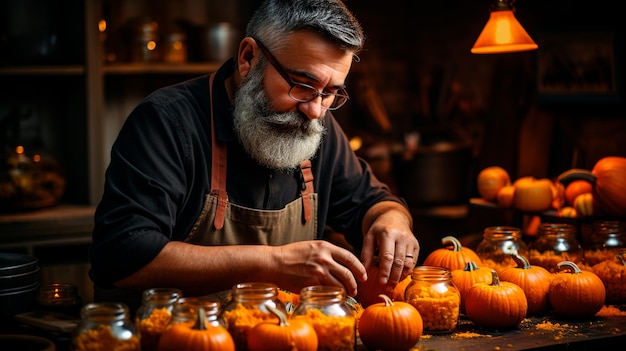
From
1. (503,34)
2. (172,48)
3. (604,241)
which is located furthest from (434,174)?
(604,241)

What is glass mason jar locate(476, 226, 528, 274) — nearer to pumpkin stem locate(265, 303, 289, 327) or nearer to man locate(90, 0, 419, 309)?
man locate(90, 0, 419, 309)

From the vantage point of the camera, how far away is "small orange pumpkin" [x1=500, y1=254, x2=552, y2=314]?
100 inches

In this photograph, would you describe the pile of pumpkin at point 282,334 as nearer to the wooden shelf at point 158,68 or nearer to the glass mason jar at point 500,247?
the glass mason jar at point 500,247

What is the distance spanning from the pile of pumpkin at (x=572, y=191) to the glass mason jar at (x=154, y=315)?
2.12 meters

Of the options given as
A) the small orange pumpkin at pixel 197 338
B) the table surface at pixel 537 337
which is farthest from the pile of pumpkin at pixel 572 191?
the small orange pumpkin at pixel 197 338

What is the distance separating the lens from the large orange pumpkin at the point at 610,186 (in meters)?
3.40

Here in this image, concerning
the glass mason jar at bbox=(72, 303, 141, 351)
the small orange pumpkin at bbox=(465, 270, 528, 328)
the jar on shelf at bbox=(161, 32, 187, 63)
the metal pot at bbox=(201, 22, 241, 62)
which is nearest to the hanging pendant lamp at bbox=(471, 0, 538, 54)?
the small orange pumpkin at bbox=(465, 270, 528, 328)

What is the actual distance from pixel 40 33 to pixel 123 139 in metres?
2.29

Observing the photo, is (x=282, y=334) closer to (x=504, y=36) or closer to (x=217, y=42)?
(x=504, y=36)

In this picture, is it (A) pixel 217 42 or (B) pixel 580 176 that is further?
(A) pixel 217 42

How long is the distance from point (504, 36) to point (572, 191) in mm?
942

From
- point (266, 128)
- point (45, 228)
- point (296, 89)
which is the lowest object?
point (45, 228)

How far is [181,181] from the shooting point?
8.70ft

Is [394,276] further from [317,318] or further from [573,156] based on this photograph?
[573,156]
